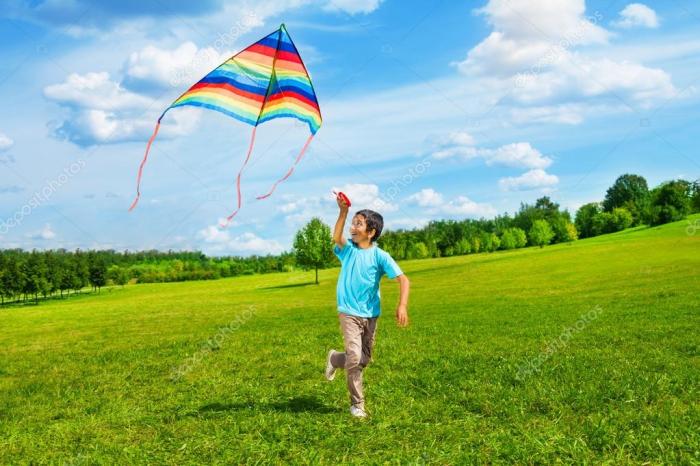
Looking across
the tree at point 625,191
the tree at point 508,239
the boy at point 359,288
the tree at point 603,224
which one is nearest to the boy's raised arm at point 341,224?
the boy at point 359,288

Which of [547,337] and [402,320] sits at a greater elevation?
[402,320]

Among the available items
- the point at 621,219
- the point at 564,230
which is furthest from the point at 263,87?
the point at 621,219

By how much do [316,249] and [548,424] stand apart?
63.2 metres

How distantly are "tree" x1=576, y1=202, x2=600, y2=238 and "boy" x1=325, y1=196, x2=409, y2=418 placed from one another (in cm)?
12750

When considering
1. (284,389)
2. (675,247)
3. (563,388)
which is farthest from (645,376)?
(675,247)

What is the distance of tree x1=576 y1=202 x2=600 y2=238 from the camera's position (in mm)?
125938

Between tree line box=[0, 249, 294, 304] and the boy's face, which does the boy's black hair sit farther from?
tree line box=[0, 249, 294, 304]

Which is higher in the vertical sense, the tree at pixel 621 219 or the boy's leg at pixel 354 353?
the tree at pixel 621 219

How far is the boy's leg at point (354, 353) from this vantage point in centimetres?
787

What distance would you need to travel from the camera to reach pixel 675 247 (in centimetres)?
6016

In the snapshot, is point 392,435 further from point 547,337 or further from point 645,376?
point 547,337

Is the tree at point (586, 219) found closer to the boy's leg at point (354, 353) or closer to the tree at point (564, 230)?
the tree at point (564, 230)

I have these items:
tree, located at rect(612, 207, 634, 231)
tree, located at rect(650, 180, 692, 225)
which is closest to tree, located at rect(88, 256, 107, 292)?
tree, located at rect(650, 180, 692, 225)

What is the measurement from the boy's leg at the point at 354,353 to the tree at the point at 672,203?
108 meters
